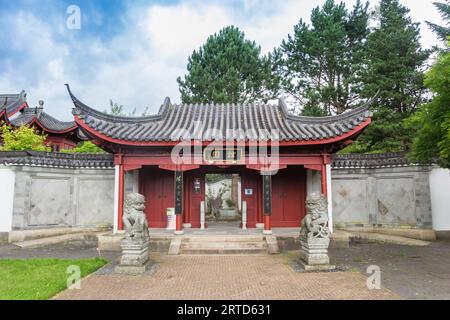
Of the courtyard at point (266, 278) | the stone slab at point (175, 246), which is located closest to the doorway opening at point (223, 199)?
the stone slab at point (175, 246)

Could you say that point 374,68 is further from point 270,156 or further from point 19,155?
point 19,155

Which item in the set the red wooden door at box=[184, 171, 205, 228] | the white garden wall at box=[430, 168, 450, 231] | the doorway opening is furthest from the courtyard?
the doorway opening

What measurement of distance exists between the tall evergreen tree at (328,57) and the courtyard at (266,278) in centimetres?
1275

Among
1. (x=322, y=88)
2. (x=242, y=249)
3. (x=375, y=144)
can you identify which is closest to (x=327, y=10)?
(x=322, y=88)

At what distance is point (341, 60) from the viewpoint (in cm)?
2039

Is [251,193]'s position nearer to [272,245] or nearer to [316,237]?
[272,245]

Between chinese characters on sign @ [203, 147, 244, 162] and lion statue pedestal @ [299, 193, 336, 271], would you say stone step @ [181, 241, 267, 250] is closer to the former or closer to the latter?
lion statue pedestal @ [299, 193, 336, 271]

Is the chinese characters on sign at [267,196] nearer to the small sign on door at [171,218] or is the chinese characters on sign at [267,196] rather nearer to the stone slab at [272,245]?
the stone slab at [272,245]

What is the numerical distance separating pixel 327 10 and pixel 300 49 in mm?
3328

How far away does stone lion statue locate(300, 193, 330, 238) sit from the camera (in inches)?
278

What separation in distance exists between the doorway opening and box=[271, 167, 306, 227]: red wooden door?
486 cm

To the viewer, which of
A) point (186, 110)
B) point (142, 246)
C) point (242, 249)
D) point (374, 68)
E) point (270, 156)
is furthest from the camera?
point (374, 68)

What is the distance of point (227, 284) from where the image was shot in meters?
5.85

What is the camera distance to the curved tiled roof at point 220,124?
939 centimetres
